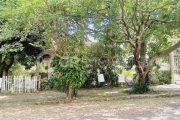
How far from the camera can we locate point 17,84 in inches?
573

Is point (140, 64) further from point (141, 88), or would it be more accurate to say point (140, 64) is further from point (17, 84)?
point (17, 84)

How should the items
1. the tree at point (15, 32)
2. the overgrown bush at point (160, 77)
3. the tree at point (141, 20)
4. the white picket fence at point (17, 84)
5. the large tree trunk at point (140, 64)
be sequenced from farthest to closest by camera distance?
the overgrown bush at point (160, 77) < the white picket fence at point (17, 84) < the large tree trunk at point (140, 64) < the tree at point (141, 20) < the tree at point (15, 32)

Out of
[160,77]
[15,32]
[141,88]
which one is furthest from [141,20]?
[160,77]

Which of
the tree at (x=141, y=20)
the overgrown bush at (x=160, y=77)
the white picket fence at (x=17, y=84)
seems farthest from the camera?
the overgrown bush at (x=160, y=77)

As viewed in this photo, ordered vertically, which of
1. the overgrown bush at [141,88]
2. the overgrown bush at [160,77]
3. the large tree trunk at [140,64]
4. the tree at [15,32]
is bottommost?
the overgrown bush at [141,88]

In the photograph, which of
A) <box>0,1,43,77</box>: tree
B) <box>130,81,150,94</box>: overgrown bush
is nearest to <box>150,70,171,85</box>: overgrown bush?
<box>130,81,150,94</box>: overgrown bush

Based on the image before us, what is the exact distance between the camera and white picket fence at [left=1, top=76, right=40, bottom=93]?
47.3 ft

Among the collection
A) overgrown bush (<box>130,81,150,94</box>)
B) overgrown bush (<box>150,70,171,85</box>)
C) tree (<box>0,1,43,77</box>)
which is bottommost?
overgrown bush (<box>130,81,150,94</box>)

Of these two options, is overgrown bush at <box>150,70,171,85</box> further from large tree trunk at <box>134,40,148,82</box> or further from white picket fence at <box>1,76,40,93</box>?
white picket fence at <box>1,76,40,93</box>

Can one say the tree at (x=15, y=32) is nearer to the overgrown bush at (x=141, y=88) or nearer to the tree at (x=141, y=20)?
the tree at (x=141, y=20)

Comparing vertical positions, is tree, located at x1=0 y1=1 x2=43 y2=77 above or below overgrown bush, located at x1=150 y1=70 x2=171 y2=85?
above

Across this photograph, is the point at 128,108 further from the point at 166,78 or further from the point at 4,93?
the point at 166,78

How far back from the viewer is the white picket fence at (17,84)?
47.3 feet

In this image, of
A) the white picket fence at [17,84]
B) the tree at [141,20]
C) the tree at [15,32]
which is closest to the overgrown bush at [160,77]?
the tree at [141,20]
